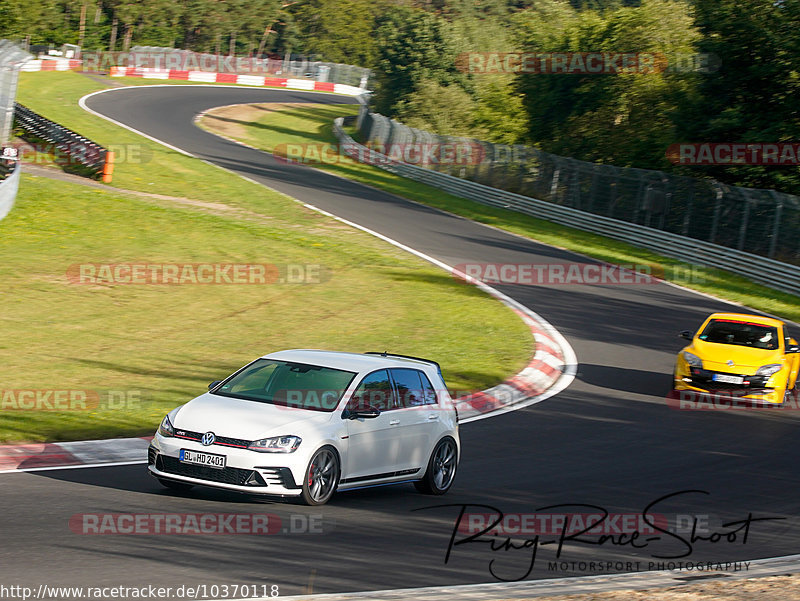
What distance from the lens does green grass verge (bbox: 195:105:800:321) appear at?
29.2 metres

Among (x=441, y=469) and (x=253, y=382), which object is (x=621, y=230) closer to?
(x=441, y=469)

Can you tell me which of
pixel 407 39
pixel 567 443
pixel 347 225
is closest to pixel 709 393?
pixel 567 443

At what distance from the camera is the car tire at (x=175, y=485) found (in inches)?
365

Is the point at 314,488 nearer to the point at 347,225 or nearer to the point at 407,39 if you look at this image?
the point at 347,225

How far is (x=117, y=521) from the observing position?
27.7 ft

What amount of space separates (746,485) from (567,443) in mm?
2594

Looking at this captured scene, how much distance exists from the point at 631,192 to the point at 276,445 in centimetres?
3162

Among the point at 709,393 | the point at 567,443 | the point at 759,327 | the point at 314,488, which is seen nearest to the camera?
the point at 314,488

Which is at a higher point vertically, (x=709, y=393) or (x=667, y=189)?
(x=667, y=189)

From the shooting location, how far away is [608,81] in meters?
48.1

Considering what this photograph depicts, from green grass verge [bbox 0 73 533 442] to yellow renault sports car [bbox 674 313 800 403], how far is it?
334cm

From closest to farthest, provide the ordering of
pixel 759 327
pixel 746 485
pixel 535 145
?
pixel 746 485 → pixel 759 327 → pixel 535 145

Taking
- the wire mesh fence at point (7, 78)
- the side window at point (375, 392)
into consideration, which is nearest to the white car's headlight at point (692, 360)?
the side window at point (375, 392)

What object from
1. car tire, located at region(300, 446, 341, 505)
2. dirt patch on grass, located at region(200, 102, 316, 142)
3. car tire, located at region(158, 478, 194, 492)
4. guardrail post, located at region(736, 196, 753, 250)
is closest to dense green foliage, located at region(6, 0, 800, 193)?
guardrail post, located at region(736, 196, 753, 250)
